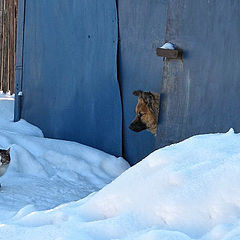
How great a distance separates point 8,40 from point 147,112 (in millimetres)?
5759

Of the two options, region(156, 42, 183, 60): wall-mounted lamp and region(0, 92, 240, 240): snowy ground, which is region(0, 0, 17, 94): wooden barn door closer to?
region(156, 42, 183, 60): wall-mounted lamp

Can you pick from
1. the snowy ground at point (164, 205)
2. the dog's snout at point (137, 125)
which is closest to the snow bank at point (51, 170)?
the dog's snout at point (137, 125)

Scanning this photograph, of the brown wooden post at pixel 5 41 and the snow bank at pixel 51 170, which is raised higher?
the brown wooden post at pixel 5 41

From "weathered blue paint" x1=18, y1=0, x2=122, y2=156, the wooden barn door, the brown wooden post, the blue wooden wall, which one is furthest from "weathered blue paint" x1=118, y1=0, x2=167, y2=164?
the brown wooden post

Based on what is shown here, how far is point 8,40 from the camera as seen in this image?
1071 cm

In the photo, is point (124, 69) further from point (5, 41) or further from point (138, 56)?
point (5, 41)

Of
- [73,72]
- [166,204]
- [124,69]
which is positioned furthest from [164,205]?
[73,72]

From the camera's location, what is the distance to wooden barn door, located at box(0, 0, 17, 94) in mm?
10451

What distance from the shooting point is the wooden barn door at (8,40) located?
1045 cm

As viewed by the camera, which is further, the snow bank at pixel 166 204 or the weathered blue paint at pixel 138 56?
the weathered blue paint at pixel 138 56

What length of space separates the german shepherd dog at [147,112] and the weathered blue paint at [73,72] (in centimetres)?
80

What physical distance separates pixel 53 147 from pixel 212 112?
7.59 ft

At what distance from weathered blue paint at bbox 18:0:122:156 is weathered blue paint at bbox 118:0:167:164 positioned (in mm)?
112

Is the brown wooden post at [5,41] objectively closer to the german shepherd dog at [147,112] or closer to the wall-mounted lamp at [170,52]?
the german shepherd dog at [147,112]
